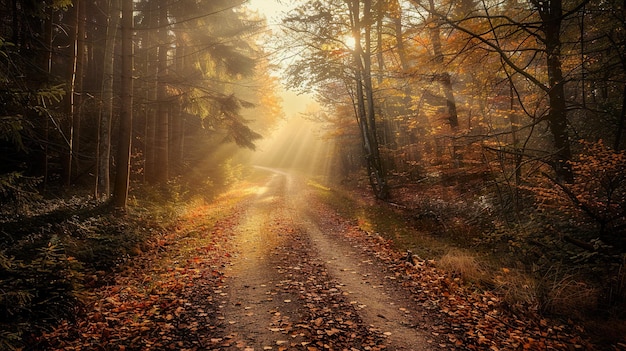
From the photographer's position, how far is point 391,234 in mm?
10516

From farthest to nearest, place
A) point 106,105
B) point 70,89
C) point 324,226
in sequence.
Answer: point 324,226
point 106,105
point 70,89

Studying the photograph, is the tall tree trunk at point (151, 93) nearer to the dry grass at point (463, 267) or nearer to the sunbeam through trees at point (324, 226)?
the sunbeam through trees at point (324, 226)

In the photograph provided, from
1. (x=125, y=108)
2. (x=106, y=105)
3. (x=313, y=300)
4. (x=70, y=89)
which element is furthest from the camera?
(x=106, y=105)

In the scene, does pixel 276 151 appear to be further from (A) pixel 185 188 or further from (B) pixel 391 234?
(B) pixel 391 234

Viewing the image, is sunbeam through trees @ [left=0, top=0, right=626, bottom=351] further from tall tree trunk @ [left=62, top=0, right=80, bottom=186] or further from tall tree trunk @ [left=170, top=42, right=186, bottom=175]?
tall tree trunk @ [left=170, top=42, right=186, bottom=175]

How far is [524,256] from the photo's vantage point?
7.83m

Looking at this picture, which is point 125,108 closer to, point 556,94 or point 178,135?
point 178,135

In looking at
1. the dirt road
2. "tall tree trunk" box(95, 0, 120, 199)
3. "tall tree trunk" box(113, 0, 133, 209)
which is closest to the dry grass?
the dirt road

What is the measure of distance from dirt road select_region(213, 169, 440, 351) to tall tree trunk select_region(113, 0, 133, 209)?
384cm

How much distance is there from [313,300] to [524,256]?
550cm

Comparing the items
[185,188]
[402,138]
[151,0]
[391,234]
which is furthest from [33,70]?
[402,138]

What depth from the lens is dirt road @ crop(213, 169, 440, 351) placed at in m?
4.74

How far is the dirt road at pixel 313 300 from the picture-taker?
15.6 feet

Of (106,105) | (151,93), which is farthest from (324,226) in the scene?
(151,93)
